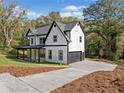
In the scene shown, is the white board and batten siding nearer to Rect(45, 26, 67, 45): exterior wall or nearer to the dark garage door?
Rect(45, 26, 67, 45): exterior wall

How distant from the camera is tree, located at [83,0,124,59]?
45.2 meters

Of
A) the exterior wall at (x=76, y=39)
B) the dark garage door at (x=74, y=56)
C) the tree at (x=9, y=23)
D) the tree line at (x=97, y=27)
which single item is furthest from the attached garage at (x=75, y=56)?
the tree at (x=9, y=23)

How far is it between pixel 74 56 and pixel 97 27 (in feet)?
49.2

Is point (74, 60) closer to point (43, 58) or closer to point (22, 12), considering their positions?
point (43, 58)

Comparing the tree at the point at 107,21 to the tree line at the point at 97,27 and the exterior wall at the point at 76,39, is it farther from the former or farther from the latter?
the exterior wall at the point at 76,39

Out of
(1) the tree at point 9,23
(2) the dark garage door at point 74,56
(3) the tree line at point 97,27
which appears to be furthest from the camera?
(1) the tree at point 9,23

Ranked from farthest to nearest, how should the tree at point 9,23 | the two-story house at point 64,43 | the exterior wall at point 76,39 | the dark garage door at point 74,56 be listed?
the tree at point 9,23
the exterior wall at point 76,39
the dark garage door at point 74,56
the two-story house at point 64,43

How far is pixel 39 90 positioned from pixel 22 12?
4118 centimetres

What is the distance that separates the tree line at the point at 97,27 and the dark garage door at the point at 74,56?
9968 millimetres

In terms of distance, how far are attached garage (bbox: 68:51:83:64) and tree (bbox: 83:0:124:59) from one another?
400 inches

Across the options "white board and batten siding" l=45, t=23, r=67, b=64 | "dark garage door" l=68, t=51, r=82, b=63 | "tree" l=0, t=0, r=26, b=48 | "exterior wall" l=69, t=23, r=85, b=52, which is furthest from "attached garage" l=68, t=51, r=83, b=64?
"tree" l=0, t=0, r=26, b=48

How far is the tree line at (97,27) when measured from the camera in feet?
148

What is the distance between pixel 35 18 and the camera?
234ft

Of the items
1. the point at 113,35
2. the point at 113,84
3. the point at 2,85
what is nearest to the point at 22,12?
the point at 113,35
